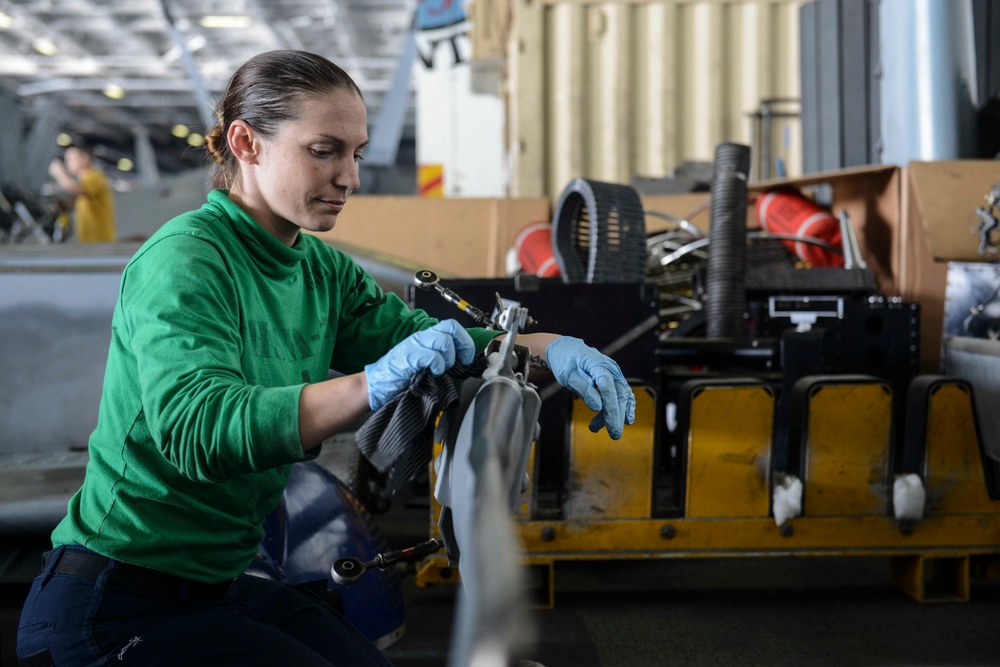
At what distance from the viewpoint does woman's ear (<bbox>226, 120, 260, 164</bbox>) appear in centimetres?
148

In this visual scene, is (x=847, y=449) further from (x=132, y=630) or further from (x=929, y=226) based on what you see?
(x=132, y=630)

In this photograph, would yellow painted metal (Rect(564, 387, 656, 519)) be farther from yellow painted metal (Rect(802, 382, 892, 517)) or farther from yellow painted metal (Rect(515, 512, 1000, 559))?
yellow painted metal (Rect(802, 382, 892, 517))

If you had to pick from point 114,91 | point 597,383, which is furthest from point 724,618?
point 114,91

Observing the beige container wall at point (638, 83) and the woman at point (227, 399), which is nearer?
the woman at point (227, 399)

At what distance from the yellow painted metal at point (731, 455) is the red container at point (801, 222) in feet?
4.95

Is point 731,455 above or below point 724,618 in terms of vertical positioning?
above

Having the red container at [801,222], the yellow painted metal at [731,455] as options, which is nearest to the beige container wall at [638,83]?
the red container at [801,222]

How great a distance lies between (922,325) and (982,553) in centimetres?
95

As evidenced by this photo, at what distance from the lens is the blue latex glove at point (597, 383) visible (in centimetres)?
144

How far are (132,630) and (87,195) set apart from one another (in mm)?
7681

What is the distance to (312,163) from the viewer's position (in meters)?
1.46

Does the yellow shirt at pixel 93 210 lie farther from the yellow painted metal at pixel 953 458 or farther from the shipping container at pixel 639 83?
the yellow painted metal at pixel 953 458

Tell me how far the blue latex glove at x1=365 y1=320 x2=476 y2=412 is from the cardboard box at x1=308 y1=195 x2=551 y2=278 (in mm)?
4326

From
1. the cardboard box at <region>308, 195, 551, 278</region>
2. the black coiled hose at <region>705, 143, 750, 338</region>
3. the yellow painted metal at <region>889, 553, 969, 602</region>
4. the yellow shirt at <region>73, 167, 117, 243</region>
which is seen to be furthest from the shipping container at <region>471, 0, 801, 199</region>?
the yellow painted metal at <region>889, 553, 969, 602</region>
